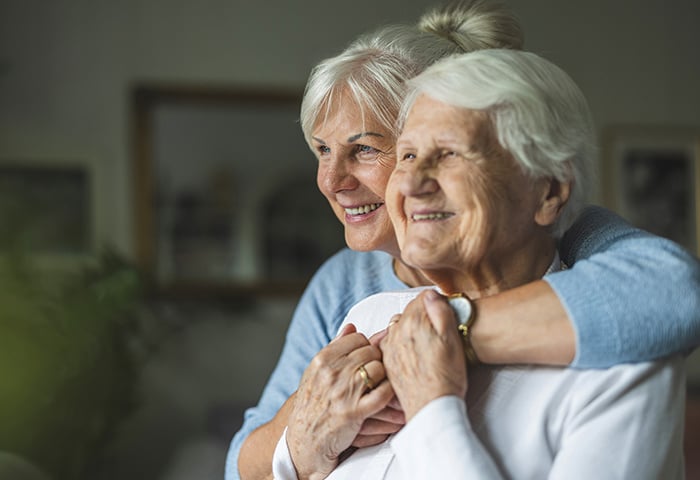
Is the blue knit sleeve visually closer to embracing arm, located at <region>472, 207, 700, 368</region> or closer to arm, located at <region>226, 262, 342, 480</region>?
embracing arm, located at <region>472, 207, 700, 368</region>

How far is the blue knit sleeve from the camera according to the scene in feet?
3.22

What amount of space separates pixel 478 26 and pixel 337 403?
2.38ft

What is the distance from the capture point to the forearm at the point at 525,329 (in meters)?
1.01

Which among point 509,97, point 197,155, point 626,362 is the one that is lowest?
point 197,155

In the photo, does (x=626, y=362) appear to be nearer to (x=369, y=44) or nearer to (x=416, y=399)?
(x=416, y=399)

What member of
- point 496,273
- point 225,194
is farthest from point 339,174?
point 225,194

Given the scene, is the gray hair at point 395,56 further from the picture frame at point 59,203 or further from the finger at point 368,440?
the picture frame at point 59,203

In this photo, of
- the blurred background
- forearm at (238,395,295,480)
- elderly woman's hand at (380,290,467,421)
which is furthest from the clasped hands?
the blurred background

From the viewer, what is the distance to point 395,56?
146 cm

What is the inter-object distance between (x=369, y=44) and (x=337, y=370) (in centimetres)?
65

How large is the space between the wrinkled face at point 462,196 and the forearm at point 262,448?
14.6 inches

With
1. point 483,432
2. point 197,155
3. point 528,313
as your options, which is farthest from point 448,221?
point 197,155

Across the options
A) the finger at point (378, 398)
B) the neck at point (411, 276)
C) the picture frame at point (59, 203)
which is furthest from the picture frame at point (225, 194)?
the finger at point (378, 398)

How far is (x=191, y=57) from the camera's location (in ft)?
13.6
